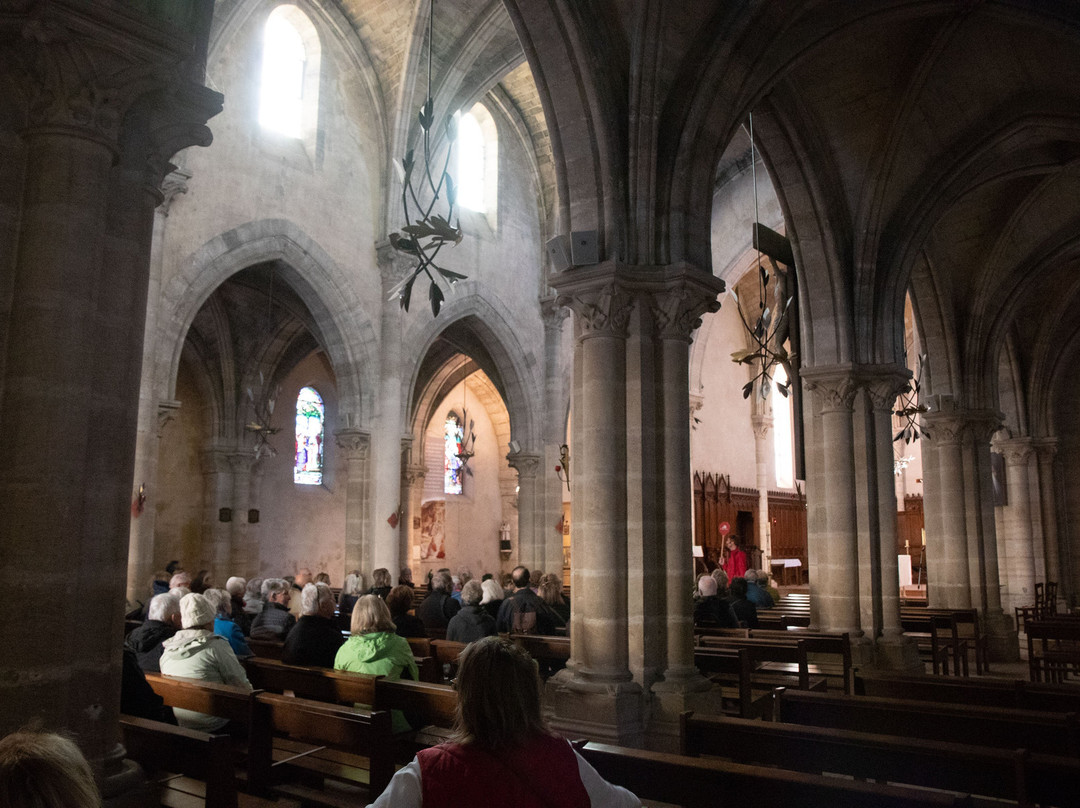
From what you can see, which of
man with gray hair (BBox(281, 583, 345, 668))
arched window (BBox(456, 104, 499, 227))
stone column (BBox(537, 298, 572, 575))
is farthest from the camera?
stone column (BBox(537, 298, 572, 575))

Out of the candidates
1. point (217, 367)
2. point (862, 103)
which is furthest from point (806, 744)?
point (217, 367)

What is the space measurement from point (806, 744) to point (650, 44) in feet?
21.3

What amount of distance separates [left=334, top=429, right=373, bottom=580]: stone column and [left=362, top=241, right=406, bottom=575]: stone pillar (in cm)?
18

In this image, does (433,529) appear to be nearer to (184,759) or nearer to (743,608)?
(743,608)

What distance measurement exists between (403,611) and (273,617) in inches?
71.5

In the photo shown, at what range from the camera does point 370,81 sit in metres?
18.2

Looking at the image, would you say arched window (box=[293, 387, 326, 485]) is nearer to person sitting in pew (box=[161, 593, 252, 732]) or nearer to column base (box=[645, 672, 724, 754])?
column base (box=[645, 672, 724, 754])

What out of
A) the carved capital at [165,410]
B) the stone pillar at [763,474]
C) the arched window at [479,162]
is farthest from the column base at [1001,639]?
the carved capital at [165,410]

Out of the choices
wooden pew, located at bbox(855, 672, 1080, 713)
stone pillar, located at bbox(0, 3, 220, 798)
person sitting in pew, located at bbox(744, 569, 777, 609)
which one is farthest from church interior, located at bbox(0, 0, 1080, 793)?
wooden pew, located at bbox(855, 672, 1080, 713)

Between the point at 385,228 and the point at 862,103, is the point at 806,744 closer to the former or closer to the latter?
the point at 862,103

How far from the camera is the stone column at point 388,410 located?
18078mm

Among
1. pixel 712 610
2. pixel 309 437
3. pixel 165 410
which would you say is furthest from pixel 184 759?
pixel 309 437

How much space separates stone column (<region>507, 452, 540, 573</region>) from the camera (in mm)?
21109

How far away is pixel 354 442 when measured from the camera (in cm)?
1806
